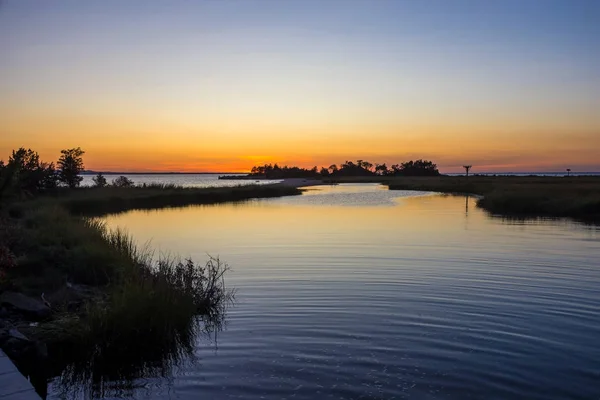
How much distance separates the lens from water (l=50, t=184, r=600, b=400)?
315 inches

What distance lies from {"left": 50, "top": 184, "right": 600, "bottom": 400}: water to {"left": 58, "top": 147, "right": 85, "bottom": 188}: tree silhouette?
33355 mm

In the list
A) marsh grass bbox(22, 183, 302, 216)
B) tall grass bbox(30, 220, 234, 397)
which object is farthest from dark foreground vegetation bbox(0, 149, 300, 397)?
marsh grass bbox(22, 183, 302, 216)

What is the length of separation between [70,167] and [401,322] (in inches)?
1952

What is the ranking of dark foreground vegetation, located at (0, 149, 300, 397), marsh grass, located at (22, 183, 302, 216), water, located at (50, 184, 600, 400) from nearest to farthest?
water, located at (50, 184, 600, 400) < dark foreground vegetation, located at (0, 149, 300, 397) < marsh grass, located at (22, 183, 302, 216)

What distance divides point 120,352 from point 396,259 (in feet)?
38.3

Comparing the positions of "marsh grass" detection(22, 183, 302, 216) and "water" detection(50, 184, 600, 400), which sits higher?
"marsh grass" detection(22, 183, 302, 216)

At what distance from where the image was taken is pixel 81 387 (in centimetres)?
807

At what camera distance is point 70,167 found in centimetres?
5341

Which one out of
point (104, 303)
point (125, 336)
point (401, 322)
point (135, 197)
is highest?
point (135, 197)

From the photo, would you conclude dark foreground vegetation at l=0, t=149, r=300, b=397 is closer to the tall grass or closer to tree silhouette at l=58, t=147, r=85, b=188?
the tall grass

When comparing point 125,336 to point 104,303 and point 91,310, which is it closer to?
point 91,310

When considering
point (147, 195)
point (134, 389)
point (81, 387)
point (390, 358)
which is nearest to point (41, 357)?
point (81, 387)

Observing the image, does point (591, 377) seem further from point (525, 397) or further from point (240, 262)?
point (240, 262)

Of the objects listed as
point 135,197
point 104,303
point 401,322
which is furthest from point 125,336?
point 135,197
